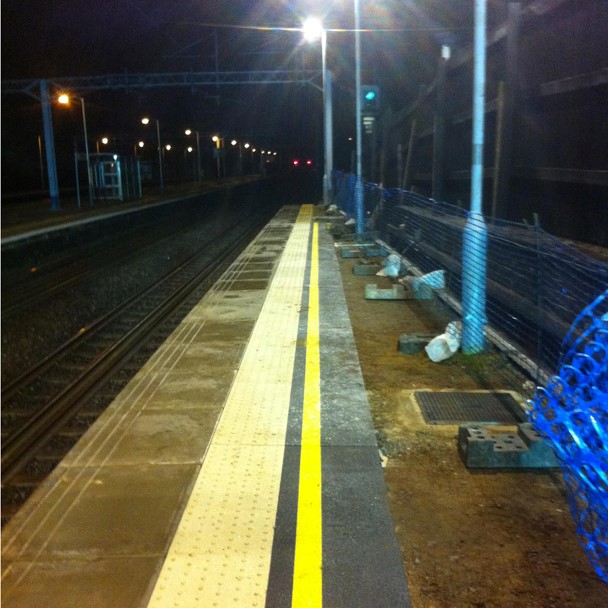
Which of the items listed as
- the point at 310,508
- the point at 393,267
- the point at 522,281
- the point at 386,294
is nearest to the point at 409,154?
the point at 393,267

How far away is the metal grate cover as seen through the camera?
5176 millimetres

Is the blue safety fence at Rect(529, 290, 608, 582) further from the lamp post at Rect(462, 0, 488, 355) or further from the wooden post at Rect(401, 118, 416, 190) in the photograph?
the wooden post at Rect(401, 118, 416, 190)

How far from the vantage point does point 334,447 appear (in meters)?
4.66

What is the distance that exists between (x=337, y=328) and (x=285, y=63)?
37377 mm

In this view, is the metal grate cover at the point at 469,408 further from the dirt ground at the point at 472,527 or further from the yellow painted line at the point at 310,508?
the yellow painted line at the point at 310,508

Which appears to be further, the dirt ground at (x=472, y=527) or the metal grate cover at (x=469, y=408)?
the metal grate cover at (x=469, y=408)

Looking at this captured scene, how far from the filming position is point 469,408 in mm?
5395

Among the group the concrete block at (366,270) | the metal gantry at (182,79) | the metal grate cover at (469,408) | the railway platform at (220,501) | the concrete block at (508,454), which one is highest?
the metal gantry at (182,79)

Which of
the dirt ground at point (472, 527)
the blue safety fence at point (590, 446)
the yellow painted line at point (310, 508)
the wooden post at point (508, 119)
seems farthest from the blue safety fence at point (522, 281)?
the yellow painted line at point (310, 508)

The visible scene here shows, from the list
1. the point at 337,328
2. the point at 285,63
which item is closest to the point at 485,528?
the point at 337,328

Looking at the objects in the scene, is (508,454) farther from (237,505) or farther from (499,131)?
(499,131)

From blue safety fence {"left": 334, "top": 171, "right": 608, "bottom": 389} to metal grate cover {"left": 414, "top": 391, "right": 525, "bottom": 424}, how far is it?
36cm

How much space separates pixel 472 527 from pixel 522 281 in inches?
147

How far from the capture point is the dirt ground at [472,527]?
122 inches
